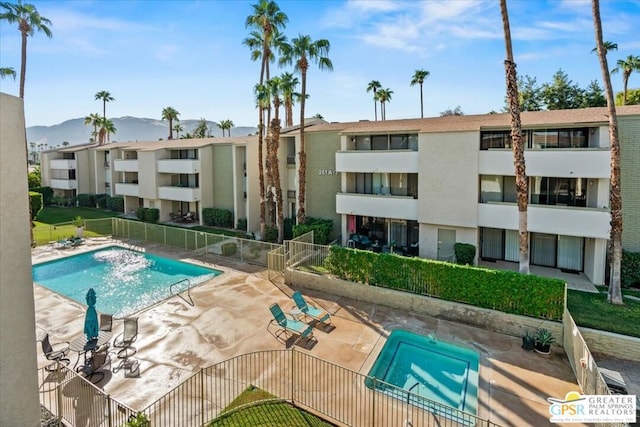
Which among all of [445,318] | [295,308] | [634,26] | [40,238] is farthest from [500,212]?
[40,238]

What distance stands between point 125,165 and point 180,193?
33.2 ft

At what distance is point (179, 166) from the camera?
32.7m

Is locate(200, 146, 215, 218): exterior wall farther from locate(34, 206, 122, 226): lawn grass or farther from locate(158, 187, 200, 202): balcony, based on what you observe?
locate(34, 206, 122, 226): lawn grass

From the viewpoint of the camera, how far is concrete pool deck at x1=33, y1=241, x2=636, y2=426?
31.6 ft

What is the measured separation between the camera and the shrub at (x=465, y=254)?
62.7ft

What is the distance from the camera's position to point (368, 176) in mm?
23625

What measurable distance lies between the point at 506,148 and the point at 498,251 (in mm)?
6100

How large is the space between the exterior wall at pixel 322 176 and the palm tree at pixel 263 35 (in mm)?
3672

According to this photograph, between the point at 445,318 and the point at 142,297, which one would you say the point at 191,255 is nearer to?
the point at 142,297

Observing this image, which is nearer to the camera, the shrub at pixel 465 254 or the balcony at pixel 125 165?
the shrub at pixel 465 254

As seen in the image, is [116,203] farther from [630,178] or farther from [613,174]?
[630,178]

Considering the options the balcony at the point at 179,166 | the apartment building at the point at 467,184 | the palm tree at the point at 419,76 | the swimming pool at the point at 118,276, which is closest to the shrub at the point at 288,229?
the apartment building at the point at 467,184

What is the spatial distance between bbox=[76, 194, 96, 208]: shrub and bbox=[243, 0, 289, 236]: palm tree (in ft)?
94.8

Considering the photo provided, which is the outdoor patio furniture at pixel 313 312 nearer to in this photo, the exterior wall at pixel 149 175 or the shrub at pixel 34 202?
the exterior wall at pixel 149 175
